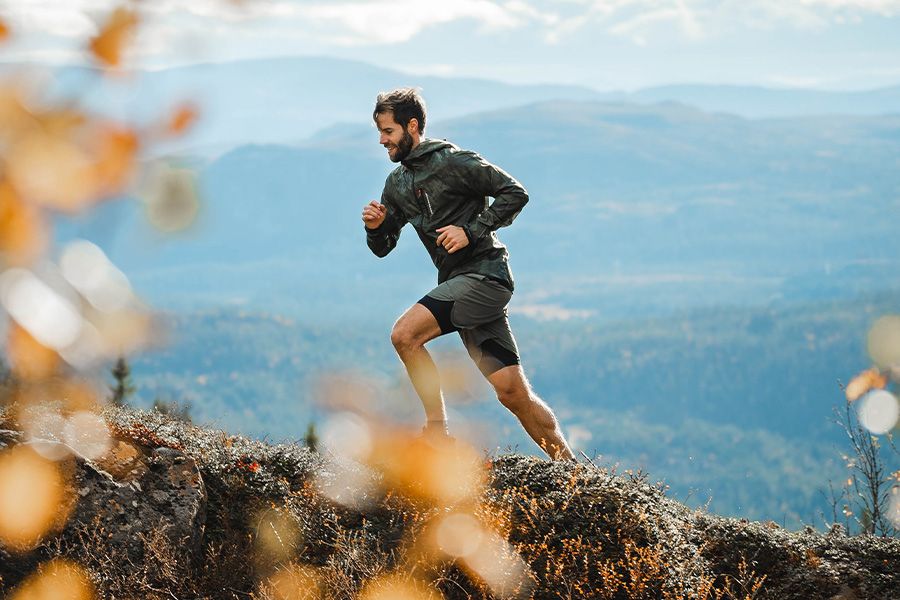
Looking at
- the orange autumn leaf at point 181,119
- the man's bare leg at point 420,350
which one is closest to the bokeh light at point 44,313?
the orange autumn leaf at point 181,119

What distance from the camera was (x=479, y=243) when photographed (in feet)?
22.9

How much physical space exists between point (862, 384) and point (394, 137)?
5.04 metres

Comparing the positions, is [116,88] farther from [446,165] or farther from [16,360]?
[446,165]

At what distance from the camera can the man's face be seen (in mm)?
6754

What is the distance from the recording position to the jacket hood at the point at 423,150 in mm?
6801

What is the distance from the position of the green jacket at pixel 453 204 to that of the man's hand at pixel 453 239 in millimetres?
96

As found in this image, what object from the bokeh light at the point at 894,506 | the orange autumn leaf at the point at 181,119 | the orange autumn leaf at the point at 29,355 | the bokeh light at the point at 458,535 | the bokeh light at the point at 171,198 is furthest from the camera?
the bokeh light at the point at 894,506

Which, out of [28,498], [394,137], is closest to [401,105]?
[394,137]

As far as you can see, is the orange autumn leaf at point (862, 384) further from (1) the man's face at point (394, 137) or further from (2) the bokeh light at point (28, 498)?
(2) the bokeh light at point (28, 498)

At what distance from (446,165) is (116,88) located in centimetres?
471

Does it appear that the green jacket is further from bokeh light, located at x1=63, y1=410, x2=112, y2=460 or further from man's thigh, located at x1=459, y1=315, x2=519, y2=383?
bokeh light, located at x1=63, y1=410, x2=112, y2=460

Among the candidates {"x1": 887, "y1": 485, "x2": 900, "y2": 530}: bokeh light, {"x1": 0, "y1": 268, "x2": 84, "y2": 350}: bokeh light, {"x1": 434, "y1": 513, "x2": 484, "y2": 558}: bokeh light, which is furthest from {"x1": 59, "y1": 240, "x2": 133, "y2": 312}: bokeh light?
{"x1": 887, "y1": 485, "x2": 900, "y2": 530}: bokeh light

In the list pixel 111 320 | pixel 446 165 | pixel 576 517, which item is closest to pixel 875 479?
pixel 576 517

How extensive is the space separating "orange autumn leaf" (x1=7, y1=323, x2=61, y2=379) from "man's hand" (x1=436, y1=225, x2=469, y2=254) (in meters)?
4.23
